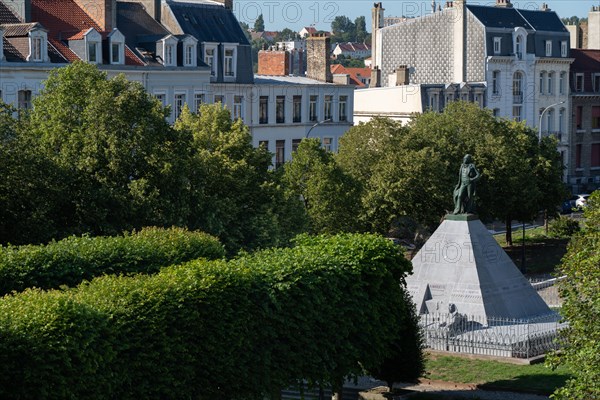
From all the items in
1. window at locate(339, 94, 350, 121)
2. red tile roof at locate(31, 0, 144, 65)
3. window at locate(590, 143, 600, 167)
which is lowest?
window at locate(590, 143, 600, 167)

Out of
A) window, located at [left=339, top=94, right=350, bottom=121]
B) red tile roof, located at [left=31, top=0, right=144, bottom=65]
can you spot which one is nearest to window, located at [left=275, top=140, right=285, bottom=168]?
window, located at [left=339, top=94, right=350, bottom=121]

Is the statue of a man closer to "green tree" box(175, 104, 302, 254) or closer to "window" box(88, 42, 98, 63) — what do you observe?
"green tree" box(175, 104, 302, 254)

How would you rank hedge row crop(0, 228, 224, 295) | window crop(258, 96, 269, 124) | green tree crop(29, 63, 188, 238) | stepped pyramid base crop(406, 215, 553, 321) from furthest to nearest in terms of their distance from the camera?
window crop(258, 96, 269, 124) < stepped pyramid base crop(406, 215, 553, 321) < green tree crop(29, 63, 188, 238) < hedge row crop(0, 228, 224, 295)

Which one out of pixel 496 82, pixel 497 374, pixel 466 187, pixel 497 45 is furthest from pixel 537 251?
pixel 497 374

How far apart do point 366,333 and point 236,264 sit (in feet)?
16.9

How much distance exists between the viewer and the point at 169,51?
76.4 m

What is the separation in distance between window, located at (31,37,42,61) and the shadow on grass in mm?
29694

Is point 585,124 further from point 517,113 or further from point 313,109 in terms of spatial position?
point 313,109

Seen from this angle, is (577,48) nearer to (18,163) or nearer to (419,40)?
(419,40)

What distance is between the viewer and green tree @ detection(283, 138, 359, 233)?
6694 centimetres

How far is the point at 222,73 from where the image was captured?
83000 millimetres

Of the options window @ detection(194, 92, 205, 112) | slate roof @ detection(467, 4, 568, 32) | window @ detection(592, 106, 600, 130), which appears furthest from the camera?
window @ detection(592, 106, 600, 130)

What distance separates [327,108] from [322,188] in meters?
25.0

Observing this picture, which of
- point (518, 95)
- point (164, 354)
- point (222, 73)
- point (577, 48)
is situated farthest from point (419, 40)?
point (164, 354)
